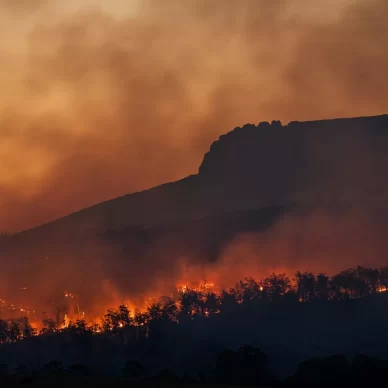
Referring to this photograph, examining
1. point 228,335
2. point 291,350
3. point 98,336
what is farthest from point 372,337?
point 98,336

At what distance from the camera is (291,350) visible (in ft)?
509

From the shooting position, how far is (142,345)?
16350cm

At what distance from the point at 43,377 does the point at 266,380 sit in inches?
1487

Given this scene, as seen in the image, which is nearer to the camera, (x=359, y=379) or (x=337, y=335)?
(x=359, y=379)

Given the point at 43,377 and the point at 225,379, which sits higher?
the point at 43,377

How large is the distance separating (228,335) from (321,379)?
103502 mm

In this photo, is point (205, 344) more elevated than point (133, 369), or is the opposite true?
point (133, 369)

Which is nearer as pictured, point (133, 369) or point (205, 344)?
point (133, 369)

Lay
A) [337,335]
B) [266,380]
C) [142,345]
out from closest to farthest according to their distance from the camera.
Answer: [266,380], [142,345], [337,335]

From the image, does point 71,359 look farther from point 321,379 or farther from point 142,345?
point 321,379

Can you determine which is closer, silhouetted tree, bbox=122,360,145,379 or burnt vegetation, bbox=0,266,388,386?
silhouetted tree, bbox=122,360,145,379

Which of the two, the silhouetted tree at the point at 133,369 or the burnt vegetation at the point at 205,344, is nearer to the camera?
the silhouetted tree at the point at 133,369

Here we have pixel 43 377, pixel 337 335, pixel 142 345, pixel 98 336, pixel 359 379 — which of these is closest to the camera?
pixel 43 377

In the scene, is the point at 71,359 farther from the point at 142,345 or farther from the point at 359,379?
the point at 359,379
